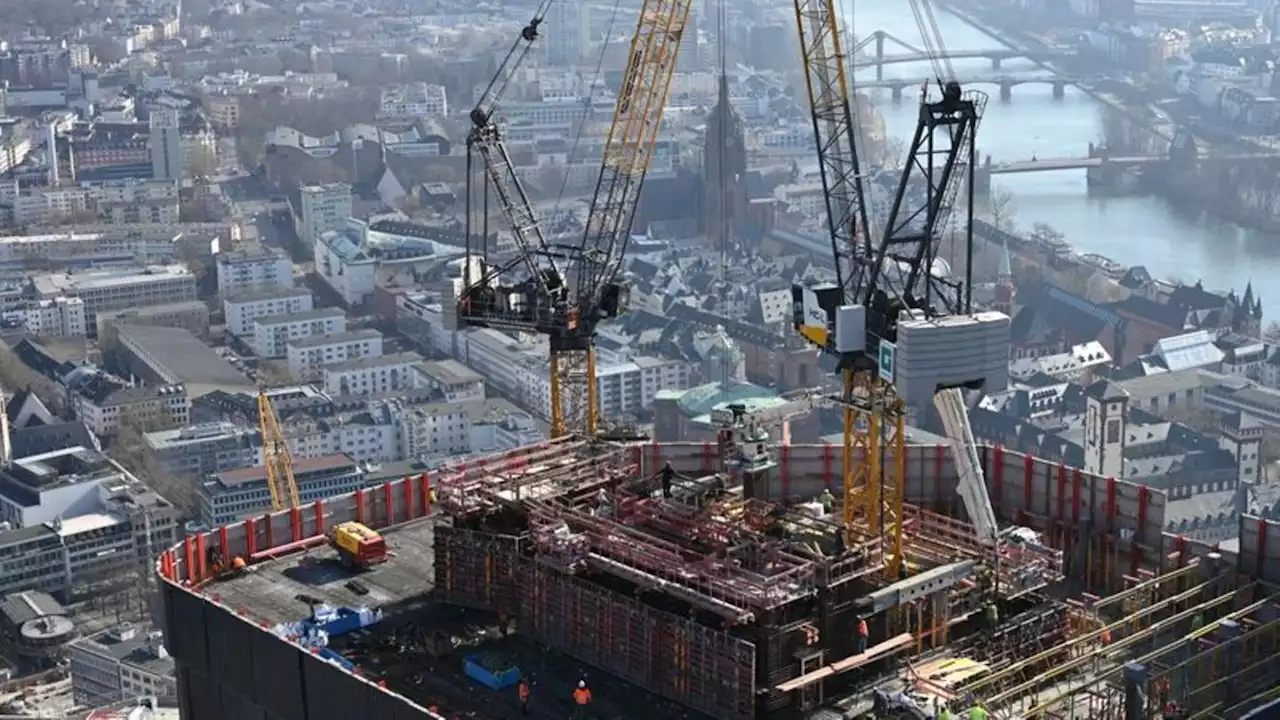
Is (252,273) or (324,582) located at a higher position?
(324,582)

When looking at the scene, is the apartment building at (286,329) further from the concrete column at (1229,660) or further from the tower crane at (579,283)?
the concrete column at (1229,660)

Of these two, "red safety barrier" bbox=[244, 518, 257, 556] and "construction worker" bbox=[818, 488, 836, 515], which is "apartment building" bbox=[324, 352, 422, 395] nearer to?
"red safety barrier" bbox=[244, 518, 257, 556]

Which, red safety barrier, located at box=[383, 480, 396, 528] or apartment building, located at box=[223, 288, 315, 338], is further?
apartment building, located at box=[223, 288, 315, 338]

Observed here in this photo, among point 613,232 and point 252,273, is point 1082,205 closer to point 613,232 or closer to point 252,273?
point 252,273

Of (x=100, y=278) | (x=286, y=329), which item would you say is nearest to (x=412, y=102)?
(x=100, y=278)

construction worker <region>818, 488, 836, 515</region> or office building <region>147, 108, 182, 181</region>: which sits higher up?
construction worker <region>818, 488, 836, 515</region>

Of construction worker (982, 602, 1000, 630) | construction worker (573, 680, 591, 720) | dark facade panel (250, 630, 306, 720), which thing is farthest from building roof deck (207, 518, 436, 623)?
construction worker (982, 602, 1000, 630)
